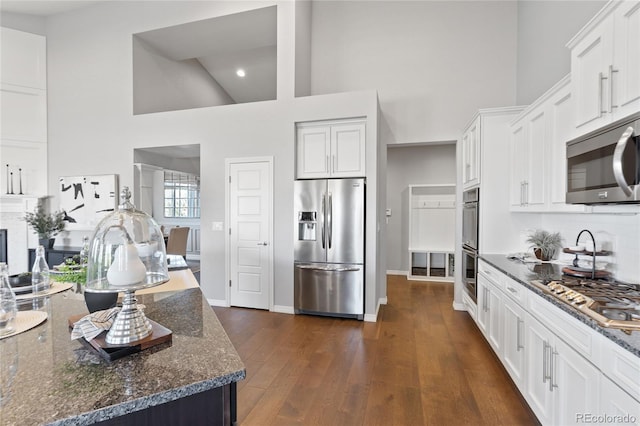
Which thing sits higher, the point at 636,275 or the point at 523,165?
the point at 523,165

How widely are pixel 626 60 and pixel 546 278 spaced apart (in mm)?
1357

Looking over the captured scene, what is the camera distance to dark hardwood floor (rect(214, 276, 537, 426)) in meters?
1.99

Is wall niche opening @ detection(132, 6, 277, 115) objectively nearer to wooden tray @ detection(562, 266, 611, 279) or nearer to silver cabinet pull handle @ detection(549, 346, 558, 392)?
wooden tray @ detection(562, 266, 611, 279)

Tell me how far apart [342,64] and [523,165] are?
10.4 feet

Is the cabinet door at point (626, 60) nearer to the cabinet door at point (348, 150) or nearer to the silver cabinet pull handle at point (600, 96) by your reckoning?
the silver cabinet pull handle at point (600, 96)

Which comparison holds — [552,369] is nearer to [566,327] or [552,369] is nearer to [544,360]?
[544,360]

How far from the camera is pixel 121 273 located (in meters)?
1.00

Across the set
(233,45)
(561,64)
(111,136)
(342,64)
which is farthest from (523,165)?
(111,136)

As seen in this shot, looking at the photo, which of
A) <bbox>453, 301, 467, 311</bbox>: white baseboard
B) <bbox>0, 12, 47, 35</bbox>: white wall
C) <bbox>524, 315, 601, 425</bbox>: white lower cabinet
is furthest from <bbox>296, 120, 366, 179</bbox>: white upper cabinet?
<bbox>0, 12, 47, 35</bbox>: white wall

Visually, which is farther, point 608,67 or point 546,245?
point 546,245

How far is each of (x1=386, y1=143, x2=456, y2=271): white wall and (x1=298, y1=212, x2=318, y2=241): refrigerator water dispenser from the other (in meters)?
2.72

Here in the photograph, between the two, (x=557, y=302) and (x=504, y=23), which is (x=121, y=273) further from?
(x=504, y=23)

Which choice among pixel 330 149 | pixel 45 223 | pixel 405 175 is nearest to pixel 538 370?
pixel 330 149

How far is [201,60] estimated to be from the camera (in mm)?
6453
